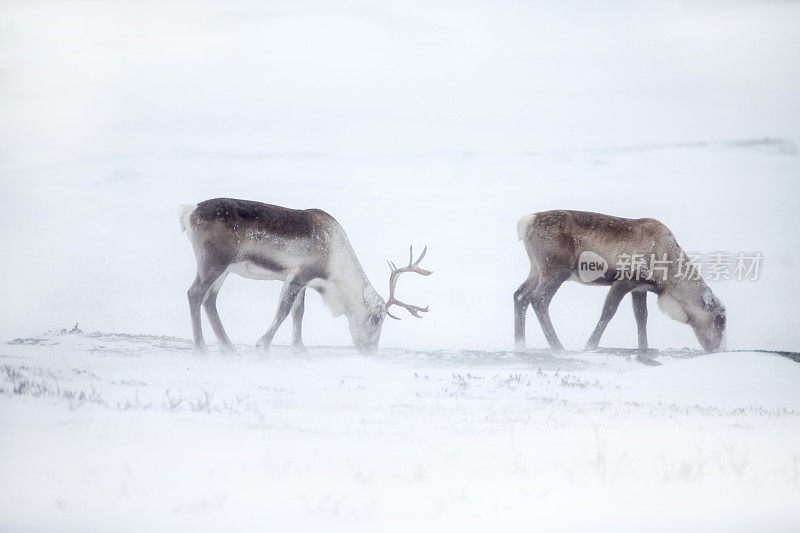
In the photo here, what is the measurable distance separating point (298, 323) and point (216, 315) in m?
0.73

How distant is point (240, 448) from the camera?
15.2 ft

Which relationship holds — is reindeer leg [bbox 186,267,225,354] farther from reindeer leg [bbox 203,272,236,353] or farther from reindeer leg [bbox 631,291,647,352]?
reindeer leg [bbox 631,291,647,352]

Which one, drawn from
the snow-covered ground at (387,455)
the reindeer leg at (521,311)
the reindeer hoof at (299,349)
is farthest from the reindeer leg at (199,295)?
the reindeer leg at (521,311)

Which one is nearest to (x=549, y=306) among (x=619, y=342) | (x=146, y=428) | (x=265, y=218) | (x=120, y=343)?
(x=619, y=342)

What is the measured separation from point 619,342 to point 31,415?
545 centimetres

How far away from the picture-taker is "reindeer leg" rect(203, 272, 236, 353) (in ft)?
24.7

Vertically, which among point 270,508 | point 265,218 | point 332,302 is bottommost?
point 270,508

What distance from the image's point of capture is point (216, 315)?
7605 millimetres

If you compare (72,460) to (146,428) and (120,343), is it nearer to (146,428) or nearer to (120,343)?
(146,428)

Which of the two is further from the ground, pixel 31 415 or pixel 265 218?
pixel 265 218

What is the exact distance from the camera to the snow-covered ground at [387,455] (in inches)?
170

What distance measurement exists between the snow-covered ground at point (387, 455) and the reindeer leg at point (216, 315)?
1225 mm

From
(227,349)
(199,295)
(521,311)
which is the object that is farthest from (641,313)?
(199,295)

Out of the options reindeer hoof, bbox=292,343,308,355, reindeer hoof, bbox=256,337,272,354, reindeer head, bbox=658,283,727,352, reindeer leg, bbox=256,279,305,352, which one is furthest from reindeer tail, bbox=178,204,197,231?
reindeer head, bbox=658,283,727,352
